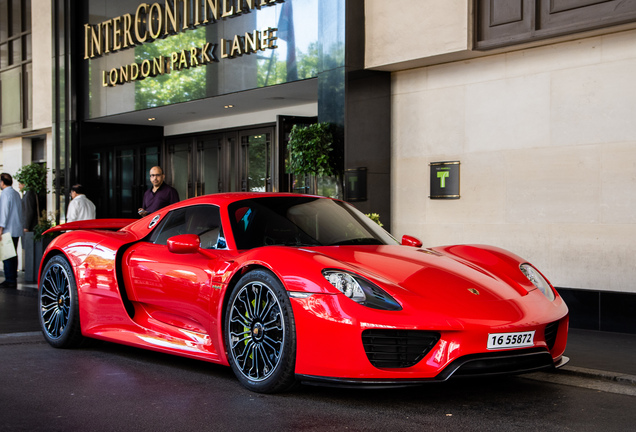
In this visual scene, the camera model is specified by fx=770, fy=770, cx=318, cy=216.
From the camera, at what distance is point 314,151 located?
429 inches

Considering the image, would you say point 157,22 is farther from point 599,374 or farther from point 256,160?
point 599,374

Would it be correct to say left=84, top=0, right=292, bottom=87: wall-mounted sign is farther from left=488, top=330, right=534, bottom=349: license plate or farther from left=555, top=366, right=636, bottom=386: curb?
left=488, top=330, right=534, bottom=349: license plate

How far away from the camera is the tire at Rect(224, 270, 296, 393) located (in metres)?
4.54

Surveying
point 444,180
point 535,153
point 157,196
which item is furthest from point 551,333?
point 157,196

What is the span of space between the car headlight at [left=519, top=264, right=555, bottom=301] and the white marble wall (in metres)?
3.65

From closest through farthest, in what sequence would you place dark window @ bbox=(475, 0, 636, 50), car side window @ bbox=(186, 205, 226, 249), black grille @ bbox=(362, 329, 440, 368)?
black grille @ bbox=(362, 329, 440, 368)
car side window @ bbox=(186, 205, 226, 249)
dark window @ bbox=(475, 0, 636, 50)

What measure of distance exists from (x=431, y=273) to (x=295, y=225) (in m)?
1.11

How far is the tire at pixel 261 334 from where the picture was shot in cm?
454

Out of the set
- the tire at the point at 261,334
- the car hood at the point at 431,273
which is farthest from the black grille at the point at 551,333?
the tire at the point at 261,334

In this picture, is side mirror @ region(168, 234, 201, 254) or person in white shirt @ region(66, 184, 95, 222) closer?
side mirror @ region(168, 234, 201, 254)

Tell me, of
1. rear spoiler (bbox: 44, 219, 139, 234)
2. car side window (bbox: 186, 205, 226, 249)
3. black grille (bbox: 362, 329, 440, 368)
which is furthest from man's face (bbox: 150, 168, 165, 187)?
black grille (bbox: 362, 329, 440, 368)

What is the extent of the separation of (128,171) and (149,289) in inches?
567

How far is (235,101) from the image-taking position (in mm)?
14383

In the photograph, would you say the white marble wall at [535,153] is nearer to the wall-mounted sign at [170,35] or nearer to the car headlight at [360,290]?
the wall-mounted sign at [170,35]
